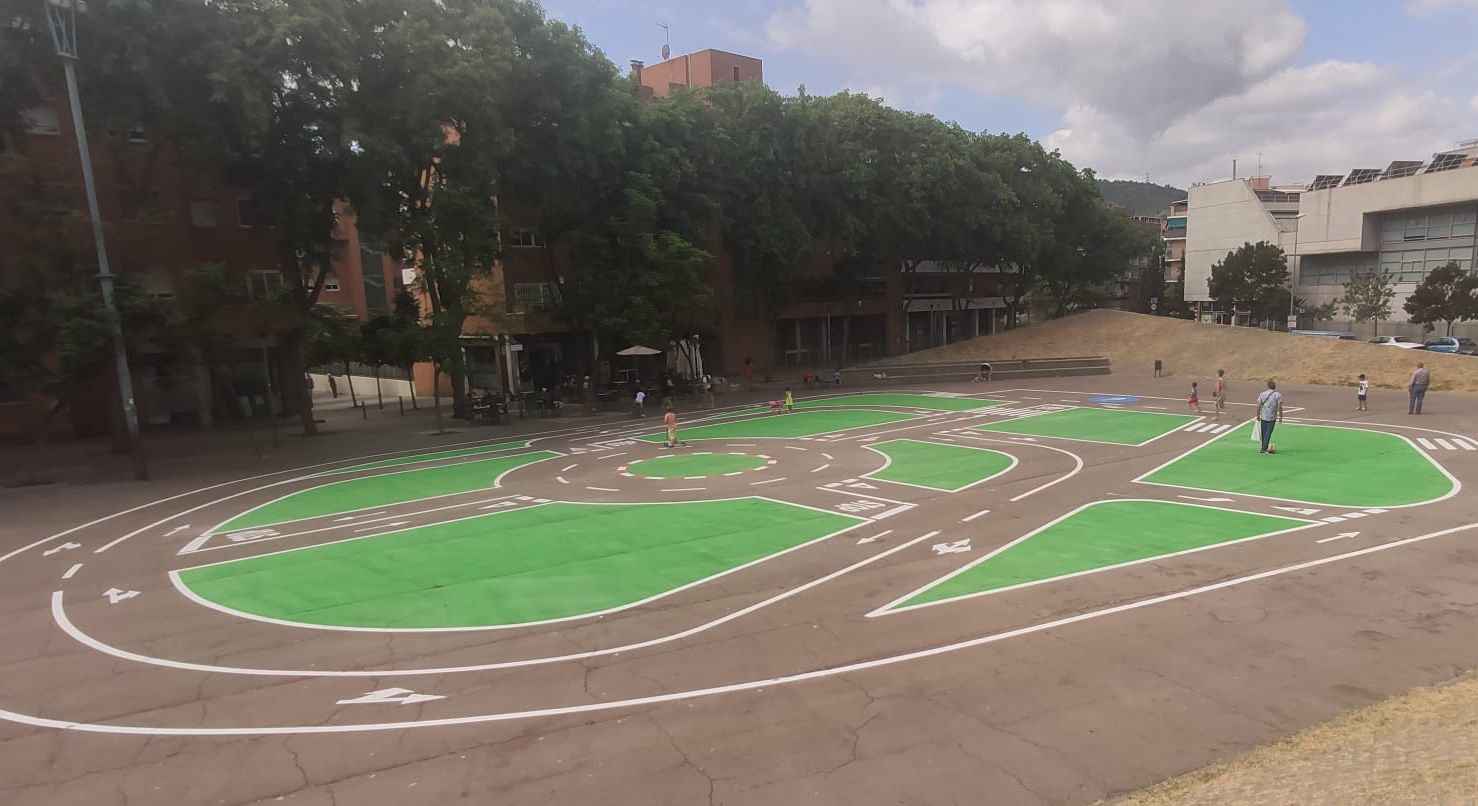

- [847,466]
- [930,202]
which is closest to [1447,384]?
[930,202]

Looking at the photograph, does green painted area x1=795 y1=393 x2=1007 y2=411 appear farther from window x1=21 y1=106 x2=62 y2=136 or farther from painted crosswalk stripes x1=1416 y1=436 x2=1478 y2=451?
window x1=21 y1=106 x2=62 y2=136

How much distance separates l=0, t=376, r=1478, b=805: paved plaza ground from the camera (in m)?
7.16

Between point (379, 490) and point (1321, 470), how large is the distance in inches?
933

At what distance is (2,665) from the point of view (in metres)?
10.1

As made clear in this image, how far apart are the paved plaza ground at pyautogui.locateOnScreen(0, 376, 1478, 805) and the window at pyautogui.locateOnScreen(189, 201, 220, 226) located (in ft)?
54.7

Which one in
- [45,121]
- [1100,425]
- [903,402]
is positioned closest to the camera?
[1100,425]

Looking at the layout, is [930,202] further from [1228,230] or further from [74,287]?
[1228,230]

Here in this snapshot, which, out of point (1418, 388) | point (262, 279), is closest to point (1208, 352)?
point (1418, 388)

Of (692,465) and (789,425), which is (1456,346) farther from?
(692,465)

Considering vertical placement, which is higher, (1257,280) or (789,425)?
(1257,280)

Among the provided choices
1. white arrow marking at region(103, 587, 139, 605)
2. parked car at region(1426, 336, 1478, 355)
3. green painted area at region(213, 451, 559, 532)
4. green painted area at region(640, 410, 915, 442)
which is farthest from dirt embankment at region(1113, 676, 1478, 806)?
parked car at region(1426, 336, 1478, 355)

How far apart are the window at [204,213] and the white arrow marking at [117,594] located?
25.8 m

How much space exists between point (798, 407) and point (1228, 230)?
6422 centimetres

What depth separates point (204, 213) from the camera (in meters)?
33.6
